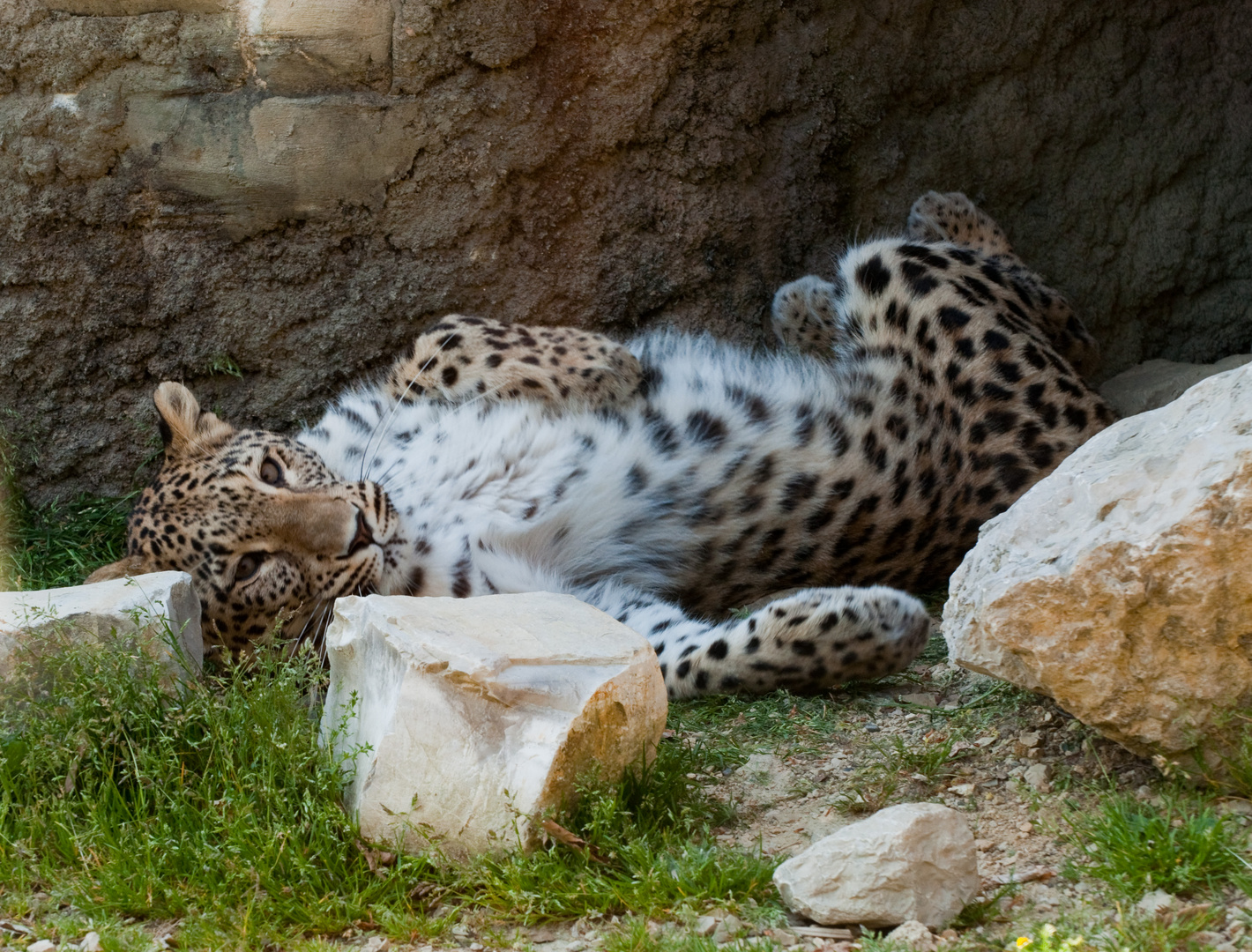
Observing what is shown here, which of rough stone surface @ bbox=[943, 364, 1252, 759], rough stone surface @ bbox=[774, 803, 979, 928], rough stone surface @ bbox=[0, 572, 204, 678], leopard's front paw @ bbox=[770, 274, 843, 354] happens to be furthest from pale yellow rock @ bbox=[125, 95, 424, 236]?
rough stone surface @ bbox=[774, 803, 979, 928]

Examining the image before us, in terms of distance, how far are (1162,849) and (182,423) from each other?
3.66 meters

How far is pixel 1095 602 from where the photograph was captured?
10.0ft

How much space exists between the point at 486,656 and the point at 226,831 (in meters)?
0.80

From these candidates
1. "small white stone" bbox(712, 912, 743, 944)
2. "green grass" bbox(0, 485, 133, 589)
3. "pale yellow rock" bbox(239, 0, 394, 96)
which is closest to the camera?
"small white stone" bbox(712, 912, 743, 944)

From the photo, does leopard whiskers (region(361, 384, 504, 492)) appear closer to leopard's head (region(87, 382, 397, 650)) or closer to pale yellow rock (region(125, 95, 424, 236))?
leopard's head (region(87, 382, 397, 650))

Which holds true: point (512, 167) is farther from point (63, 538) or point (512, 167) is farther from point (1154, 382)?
point (1154, 382)

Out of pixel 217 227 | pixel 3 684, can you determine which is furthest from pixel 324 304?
pixel 3 684

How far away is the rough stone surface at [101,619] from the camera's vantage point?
374 centimetres

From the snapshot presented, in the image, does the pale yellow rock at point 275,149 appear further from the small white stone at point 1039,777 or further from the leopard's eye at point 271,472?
the small white stone at point 1039,777

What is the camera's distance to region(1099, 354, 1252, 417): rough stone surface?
613 cm

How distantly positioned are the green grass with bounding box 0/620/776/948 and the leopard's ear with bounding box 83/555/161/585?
85 cm

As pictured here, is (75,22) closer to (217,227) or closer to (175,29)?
(175,29)

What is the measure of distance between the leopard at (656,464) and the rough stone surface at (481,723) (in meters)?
1.17

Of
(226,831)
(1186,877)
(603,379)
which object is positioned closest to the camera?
(1186,877)
